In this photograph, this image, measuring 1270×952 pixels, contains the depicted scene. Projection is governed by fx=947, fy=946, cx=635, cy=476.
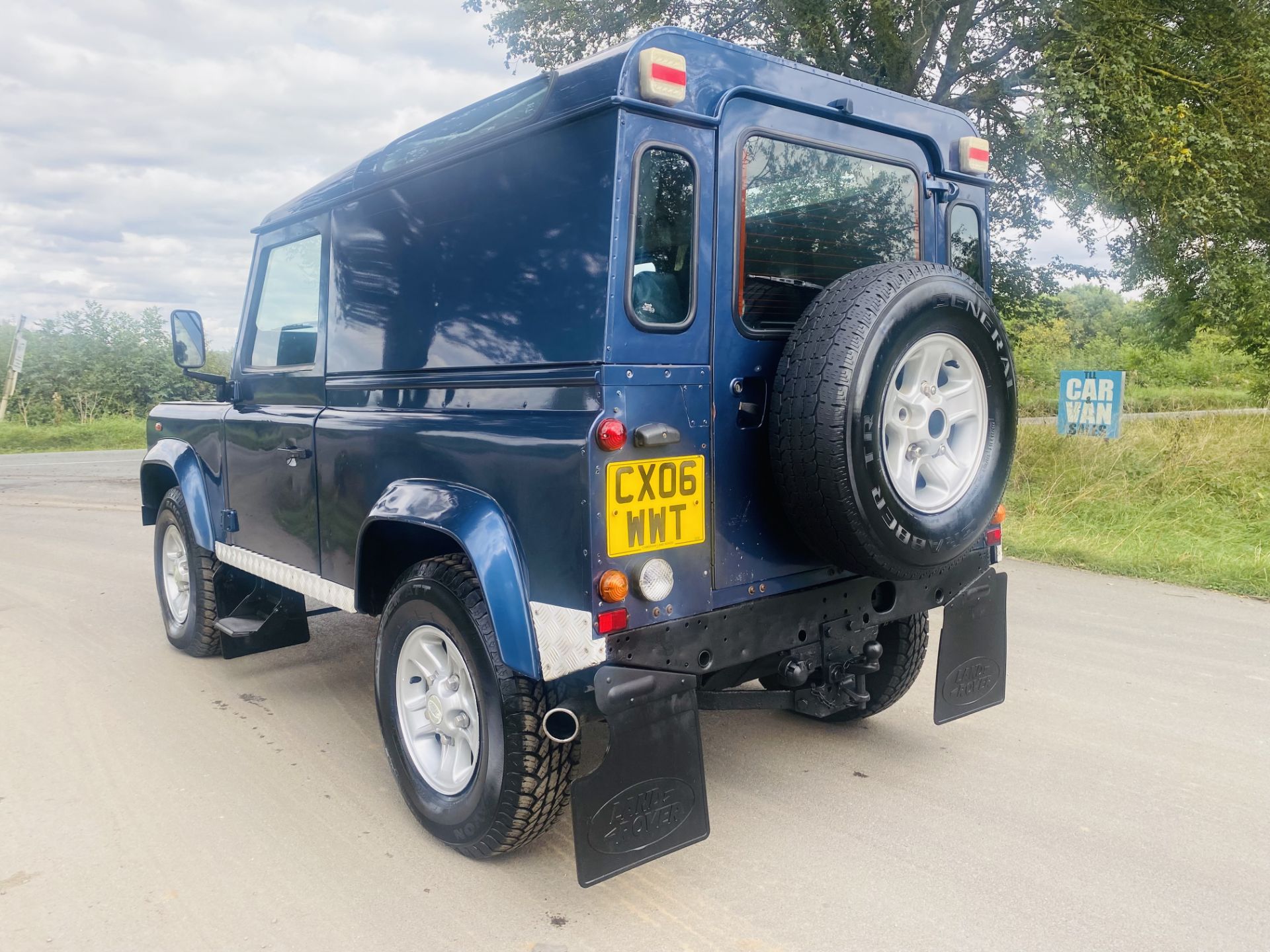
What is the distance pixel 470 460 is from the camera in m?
2.94

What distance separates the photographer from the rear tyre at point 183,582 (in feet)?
16.1

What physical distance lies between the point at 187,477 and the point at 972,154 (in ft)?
13.3

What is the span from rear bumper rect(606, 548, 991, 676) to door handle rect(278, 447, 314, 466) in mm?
1881

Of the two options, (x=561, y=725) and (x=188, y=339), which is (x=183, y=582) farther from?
(x=561, y=725)

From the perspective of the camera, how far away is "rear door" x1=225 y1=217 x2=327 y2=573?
3941 millimetres

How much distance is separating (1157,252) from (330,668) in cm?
994

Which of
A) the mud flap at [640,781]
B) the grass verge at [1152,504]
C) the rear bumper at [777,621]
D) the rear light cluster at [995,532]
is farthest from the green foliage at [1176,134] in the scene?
the mud flap at [640,781]

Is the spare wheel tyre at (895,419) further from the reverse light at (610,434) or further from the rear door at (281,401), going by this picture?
the rear door at (281,401)

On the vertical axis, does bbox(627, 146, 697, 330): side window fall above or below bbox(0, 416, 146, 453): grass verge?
above

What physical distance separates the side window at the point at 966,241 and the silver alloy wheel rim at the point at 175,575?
4.17m

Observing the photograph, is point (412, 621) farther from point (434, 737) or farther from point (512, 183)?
point (512, 183)

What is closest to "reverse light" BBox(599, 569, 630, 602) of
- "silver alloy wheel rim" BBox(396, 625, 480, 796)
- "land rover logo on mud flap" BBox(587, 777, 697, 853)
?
"land rover logo on mud flap" BBox(587, 777, 697, 853)

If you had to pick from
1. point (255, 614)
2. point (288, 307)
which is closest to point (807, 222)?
point (288, 307)

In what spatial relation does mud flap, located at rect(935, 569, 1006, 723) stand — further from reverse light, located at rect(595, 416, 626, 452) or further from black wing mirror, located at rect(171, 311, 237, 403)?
black wing mirror, located at rect(171, 311, 237, 403)
